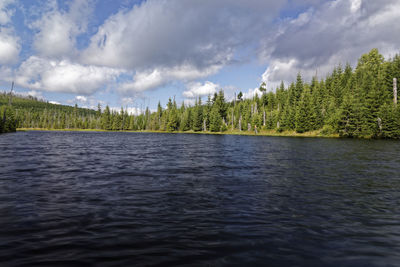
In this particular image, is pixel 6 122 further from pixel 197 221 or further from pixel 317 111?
pixel 317 111

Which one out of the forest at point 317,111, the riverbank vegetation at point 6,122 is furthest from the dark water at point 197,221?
the riverbank vegetation at point 6,122

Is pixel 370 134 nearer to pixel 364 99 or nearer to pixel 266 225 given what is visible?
pixel 364 99

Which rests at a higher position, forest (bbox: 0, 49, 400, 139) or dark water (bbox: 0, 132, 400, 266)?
forest (bbox: 0, 49, 400, 139)

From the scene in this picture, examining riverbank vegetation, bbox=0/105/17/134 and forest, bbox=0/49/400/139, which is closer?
forest, bbox=0/49/400/139

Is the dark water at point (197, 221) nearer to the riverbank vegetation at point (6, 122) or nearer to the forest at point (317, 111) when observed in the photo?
the forest at point (317, 111)

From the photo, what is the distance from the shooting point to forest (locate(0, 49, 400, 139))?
61219mm

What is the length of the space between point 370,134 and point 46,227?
72.9 meters

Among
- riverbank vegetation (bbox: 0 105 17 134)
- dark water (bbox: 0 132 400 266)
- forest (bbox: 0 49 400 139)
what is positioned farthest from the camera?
riverbank vegetation (bbox: 0 105 17 134)

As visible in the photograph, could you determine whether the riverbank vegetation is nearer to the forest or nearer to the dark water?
the forest

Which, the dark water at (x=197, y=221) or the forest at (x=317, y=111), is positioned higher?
the forest at (x=317, y=111)

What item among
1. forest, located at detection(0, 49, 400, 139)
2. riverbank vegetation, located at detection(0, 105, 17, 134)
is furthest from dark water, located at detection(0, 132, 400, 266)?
riverbank vegetation, located at detection(0, 105, 17, 134)

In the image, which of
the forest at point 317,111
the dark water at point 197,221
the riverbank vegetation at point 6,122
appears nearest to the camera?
the dark water at point 197,221

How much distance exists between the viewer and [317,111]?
83.5 m

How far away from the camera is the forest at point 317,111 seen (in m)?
61.2
